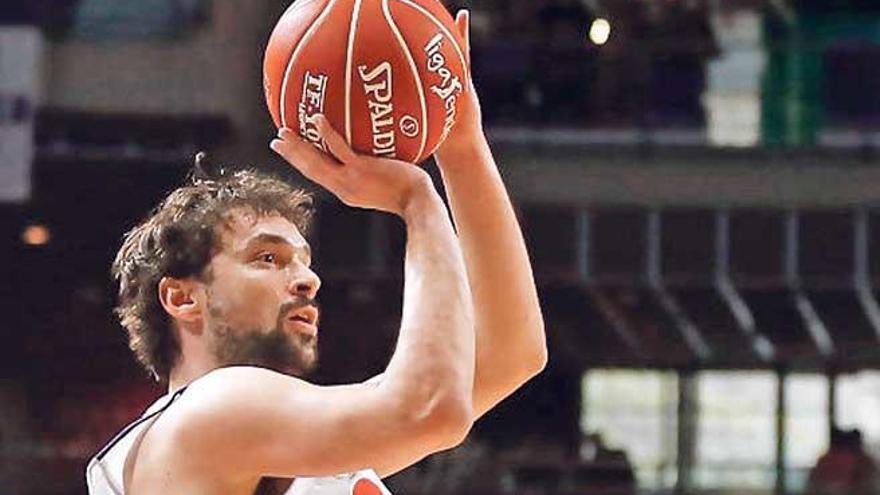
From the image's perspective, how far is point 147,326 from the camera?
10.4 feet

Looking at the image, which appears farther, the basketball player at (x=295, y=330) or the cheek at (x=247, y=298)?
the cheek at (x=247, y=298)

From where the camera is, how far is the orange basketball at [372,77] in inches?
117

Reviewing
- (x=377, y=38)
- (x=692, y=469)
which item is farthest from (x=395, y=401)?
(x=692, y=469)

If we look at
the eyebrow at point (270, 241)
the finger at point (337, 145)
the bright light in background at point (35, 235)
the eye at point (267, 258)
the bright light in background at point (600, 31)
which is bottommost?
the bright light in background at point (35, 235)

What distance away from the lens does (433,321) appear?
2848 mm

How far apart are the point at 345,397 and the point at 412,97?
1.44 ft

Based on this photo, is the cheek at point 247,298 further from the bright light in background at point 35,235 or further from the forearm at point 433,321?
the bright light in background at point 35,235

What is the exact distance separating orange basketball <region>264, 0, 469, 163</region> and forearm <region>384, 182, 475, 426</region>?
109mm

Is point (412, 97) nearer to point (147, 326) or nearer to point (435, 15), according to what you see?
point (435, 15)

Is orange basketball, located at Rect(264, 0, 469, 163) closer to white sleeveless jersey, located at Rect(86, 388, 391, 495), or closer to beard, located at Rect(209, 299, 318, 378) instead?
beard, located at Rect(209, 299, 318, 378)

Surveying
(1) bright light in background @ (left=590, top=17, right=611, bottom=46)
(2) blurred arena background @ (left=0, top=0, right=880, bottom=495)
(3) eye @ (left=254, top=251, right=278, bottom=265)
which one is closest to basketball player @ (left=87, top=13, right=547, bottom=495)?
(3) eye @ (left=254, top=251, right=278, bottom=265)

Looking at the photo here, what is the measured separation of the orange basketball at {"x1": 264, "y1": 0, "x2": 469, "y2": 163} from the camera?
9.77ft

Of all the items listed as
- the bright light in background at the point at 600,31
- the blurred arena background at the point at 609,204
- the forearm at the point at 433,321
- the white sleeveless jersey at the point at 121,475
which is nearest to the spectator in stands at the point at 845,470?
the blurred arena background at the point at 609,204

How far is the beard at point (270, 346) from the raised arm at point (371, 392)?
0.09 meters
